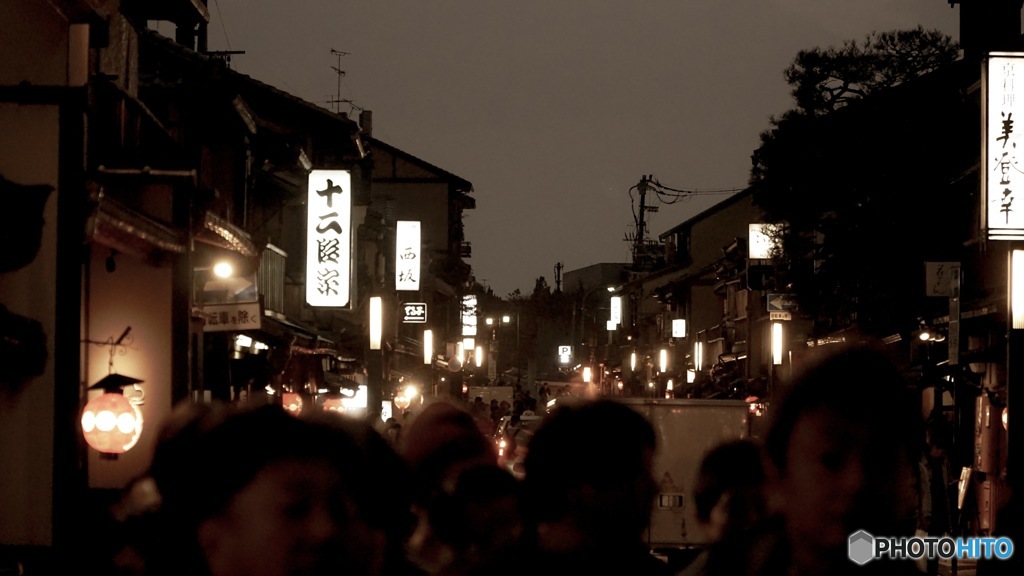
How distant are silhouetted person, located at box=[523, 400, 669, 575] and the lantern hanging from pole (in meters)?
8.98

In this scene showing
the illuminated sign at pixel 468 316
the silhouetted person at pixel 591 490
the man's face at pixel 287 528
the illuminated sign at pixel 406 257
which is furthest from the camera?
the illuminated sign at pixel 468 316

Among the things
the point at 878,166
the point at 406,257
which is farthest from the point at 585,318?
the point at 878,166

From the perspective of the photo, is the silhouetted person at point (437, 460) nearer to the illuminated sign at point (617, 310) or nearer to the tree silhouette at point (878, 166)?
the tree silhouette at point (878, 166)

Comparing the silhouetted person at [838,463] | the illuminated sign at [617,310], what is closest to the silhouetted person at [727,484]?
the silhouetted person at [838,463]

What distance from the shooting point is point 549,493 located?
171 inches

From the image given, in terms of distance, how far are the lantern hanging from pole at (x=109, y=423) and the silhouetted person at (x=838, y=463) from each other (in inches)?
405

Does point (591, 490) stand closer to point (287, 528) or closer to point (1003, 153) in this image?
point (287, 528)

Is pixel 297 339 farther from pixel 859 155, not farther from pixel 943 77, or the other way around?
pixel 943 77

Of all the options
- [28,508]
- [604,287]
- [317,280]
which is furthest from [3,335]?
[604,287]

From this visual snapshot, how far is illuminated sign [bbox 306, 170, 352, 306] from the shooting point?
84.1 ft

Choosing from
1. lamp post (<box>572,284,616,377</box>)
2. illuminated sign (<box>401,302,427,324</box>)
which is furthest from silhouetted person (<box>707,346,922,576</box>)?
Answer: lamp post (<box>572,284,616,377</box>)

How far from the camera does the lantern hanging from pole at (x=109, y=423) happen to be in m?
12.4

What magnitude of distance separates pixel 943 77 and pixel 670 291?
1572 inches

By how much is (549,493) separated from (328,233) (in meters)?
21.8
